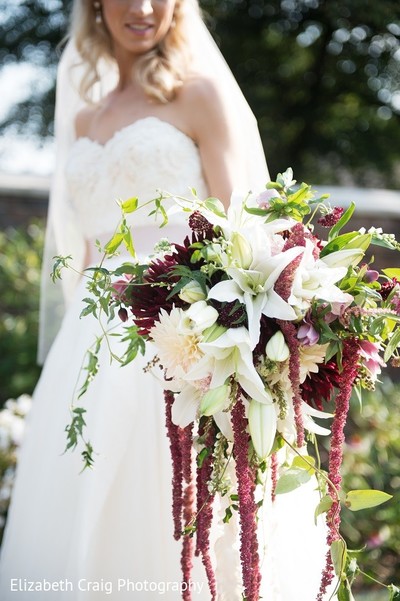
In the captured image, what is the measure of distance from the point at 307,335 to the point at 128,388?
42.8 inches

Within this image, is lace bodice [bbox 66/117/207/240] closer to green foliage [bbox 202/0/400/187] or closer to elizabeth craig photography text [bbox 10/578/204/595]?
elizabeth craig photography text [bbox 10/578/204/595]

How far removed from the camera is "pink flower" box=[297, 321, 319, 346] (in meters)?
1.48

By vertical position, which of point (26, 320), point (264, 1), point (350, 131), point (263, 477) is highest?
point (264, 1)

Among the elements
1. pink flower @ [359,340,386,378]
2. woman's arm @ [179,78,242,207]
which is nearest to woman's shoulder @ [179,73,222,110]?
woman's arm @ [179,78,242,207]

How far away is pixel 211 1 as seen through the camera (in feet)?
36.8

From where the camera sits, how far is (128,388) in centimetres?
247

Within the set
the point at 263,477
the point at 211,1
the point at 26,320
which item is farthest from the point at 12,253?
the point at 211,1

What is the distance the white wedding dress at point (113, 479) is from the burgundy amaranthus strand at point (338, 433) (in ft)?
1.27

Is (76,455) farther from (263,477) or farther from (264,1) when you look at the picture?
(264,1)

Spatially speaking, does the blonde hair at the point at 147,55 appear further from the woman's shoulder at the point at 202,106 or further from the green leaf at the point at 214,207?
the green leaf at the point at 214,207

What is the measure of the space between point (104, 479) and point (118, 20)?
158 cm

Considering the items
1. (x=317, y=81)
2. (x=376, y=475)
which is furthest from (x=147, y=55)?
(x=317, y=81)

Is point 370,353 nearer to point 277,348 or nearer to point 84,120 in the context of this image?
point 277,348

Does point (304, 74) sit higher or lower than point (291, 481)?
higher
